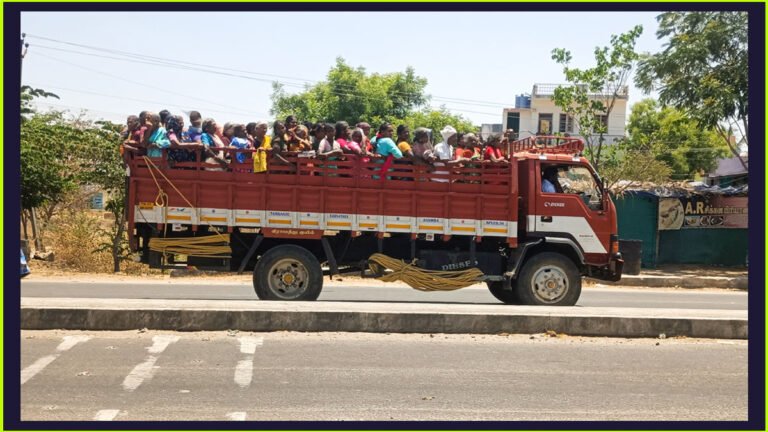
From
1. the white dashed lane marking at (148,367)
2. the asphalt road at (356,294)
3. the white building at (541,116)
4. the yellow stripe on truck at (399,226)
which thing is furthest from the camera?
the white building at (541,116)

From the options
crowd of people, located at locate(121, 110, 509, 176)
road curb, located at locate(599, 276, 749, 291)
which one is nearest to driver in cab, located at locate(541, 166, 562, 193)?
crowd of people, located at locate(121, 110, 509, 176)

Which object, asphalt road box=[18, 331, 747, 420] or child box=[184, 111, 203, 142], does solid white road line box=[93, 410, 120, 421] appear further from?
child box=[184, 111, 203, 142]

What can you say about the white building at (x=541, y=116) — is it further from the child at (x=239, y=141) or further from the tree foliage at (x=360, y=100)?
the child at (x=239, y=141)

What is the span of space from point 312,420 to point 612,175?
19.9 metres

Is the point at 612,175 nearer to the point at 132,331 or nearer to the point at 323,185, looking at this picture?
the point at 323,185

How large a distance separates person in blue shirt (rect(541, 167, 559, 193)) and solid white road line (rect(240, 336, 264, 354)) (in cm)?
529

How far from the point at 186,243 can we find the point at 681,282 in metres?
13.2

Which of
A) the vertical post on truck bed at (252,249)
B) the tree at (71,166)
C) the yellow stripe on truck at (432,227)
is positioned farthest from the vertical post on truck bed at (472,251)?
the tree at (71,166)

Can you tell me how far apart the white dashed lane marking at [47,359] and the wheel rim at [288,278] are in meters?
3.42

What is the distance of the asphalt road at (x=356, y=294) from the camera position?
1300 cm

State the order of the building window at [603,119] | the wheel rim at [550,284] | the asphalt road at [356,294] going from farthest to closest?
1. the building window at [603,119]
2. the asphalt road at [356,294]
3. the wheel rim at [550,284]

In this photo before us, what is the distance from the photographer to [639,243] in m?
19.8

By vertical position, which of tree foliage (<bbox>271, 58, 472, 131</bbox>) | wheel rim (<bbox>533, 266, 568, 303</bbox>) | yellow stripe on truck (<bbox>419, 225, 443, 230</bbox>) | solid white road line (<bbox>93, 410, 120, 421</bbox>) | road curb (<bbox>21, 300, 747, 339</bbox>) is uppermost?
tree foliage (<bbox>271, 58, 472, 131</bbox>)

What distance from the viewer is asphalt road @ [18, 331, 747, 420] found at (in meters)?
5.98
